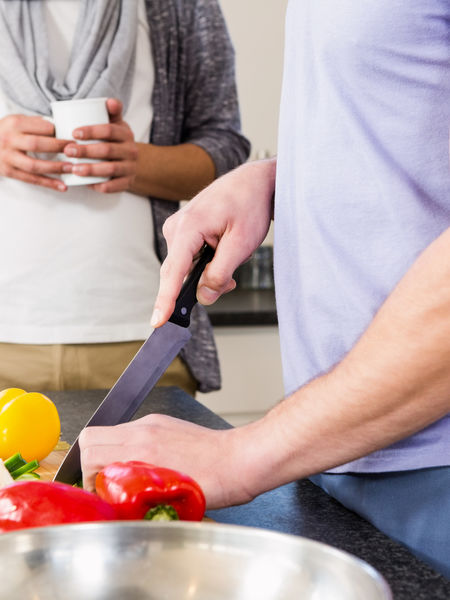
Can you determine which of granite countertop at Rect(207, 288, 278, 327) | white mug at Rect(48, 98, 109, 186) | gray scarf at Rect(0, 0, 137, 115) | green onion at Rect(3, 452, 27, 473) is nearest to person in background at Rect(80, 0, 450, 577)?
green onion at Rect(3, 452, 27, 473)

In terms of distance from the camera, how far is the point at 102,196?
4.74 feet

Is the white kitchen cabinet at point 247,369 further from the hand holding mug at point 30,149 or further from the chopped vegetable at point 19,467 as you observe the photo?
the chopped vegetable at point 19,467

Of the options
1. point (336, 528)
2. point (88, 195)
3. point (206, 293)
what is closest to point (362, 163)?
point (206, 293)

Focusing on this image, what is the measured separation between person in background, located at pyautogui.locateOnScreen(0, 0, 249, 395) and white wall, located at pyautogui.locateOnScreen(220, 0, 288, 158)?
1.31 metres

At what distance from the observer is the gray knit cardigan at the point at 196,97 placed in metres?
1.54

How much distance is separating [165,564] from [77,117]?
95 cm

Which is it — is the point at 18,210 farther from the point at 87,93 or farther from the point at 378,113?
the point at 378,113

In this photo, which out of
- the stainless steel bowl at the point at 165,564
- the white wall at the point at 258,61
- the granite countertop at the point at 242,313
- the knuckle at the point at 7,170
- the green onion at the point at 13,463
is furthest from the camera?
the white wall at the point at 258,61

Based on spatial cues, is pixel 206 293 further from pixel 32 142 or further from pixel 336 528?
pixel 32 142

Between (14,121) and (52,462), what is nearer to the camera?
(52,462)

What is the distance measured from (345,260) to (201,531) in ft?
1.18

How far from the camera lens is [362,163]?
2.41 ft

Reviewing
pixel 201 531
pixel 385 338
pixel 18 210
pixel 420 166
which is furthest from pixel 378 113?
pixel 18 210

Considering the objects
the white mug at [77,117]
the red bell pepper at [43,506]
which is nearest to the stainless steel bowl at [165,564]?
the red bell pepper at [43,506]
